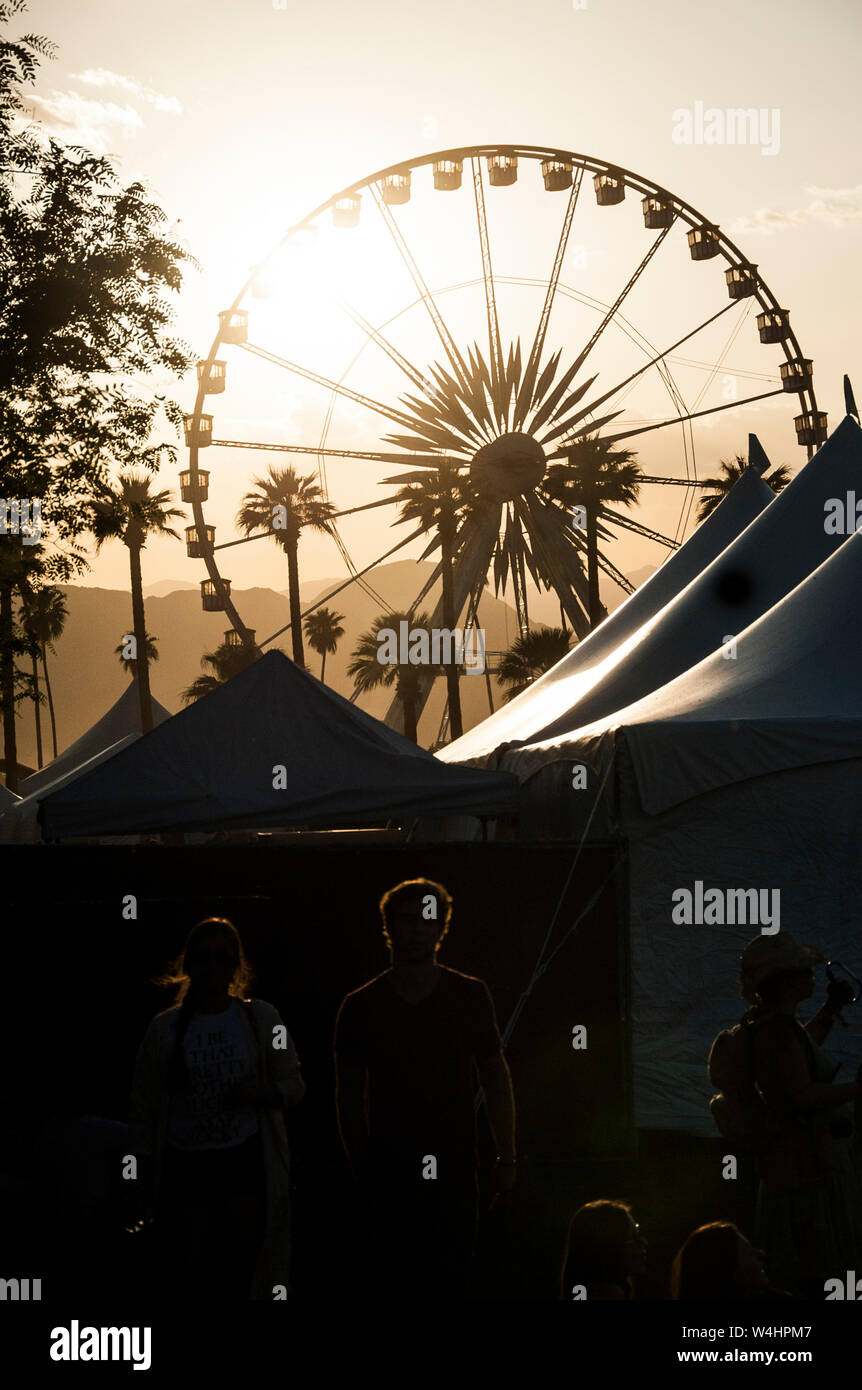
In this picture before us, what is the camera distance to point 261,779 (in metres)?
10.0

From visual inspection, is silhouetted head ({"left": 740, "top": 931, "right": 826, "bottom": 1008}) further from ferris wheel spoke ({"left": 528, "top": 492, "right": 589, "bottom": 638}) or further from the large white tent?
ferris wheel spoke ({"left": 528, "top": 492, "right": 589, "bottom": 638})

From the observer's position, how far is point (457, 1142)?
13.7 ft

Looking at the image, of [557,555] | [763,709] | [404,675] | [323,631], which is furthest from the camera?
[323,631]

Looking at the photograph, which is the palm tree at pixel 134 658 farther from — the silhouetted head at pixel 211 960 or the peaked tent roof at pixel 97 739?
the silhouetted head at pixel 211 960

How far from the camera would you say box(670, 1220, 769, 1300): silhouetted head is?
318 centimetres

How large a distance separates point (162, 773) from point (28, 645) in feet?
24.5

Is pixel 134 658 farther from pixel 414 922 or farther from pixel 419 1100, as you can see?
pixel 419 1100

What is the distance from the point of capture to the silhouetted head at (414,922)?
4.27 meters

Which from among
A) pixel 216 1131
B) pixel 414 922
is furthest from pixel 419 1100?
pixel 216 1131

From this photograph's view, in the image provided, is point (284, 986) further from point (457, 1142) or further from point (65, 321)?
point (65, 321)

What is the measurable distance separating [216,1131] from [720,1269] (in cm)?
168

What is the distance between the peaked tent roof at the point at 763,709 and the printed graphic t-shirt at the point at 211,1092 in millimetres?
4646

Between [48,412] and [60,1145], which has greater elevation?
[48,412]
